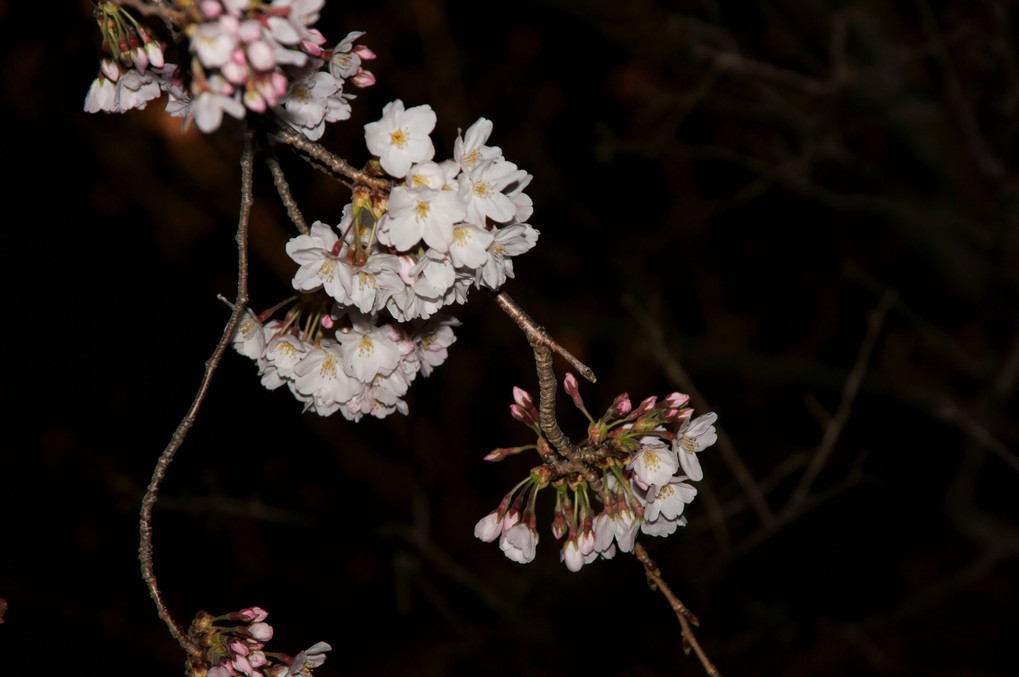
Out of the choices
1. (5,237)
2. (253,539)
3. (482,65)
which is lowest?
(253,539)

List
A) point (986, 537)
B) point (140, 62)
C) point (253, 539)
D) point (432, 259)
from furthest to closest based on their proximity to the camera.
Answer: point (253, 539), point (986, 537), point (140, 62), point (432, 259)

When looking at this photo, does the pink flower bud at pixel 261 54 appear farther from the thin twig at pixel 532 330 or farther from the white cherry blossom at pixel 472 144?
the thin twig at pixel 532 330

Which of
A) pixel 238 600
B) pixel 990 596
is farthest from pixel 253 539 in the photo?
pixel 990 596

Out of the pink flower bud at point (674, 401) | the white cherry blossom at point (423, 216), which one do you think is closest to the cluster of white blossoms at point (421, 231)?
the white cherry blossom at point (423, 216)

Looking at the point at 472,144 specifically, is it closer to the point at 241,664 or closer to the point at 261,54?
the point at 261,54

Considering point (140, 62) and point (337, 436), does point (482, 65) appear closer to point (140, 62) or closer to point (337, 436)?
point (337, 436)

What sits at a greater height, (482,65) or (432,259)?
(482,65)

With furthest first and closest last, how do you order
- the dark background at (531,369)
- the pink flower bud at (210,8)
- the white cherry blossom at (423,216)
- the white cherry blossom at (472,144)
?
1. the dark background at (531,369)
2. the white cherry blossom at (472,144)
3. the white cherry blossom at (423,216)
4. the pink flower bud at (210,8)
